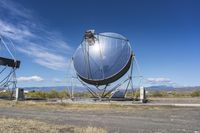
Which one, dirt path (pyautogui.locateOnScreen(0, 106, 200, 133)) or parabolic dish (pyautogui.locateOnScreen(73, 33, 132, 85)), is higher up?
parabolic dish (pyautogui.locateOnScreen(73, 33, 132, 85))

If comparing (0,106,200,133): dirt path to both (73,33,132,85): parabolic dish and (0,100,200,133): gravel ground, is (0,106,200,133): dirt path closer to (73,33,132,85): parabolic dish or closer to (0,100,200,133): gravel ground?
(0,100,200,133): gravel ground

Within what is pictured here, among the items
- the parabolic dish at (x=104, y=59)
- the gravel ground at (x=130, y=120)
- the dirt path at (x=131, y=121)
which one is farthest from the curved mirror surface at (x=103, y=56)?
the dirt path at (x=131, y=121)

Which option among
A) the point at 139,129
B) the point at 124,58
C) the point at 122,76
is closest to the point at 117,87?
the point at 122,76

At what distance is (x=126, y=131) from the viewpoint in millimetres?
20844

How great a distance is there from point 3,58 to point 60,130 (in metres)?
49.6

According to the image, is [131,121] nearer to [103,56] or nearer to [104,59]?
[104,59]

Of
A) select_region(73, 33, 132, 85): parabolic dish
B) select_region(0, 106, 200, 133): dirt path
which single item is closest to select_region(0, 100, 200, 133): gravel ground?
select_region(0, 106, 200, 133): dirt path

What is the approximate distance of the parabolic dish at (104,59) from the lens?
56719 mm

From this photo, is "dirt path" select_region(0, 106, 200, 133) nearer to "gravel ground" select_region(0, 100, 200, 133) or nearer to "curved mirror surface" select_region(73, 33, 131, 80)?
"gravel ground" select_region(0, 100, 200, 133)

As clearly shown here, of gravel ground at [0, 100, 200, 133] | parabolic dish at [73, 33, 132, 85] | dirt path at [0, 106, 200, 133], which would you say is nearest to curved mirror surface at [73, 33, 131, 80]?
parabolic dish at [73, 33, 132, 85]

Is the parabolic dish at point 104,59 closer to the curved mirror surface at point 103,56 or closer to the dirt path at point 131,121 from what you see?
the curved mirror surface at point 103,56

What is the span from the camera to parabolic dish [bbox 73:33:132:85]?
5672 centimetres

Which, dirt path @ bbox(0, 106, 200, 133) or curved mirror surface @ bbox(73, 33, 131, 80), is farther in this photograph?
curved mirror surface @ bbox(73, 33, 131, 80)

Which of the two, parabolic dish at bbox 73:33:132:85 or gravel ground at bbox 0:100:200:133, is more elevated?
parabolic dish at bbox 73:33:132:85
